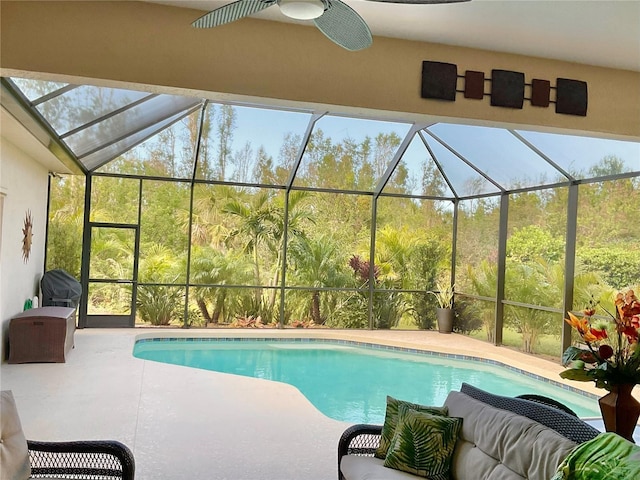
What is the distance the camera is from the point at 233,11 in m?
2.73

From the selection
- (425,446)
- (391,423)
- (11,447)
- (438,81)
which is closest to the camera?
(11,447)

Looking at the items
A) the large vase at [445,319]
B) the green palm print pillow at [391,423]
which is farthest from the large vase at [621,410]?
the large vase at [445,319]

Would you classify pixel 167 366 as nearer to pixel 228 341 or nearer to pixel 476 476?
pixel 228 341

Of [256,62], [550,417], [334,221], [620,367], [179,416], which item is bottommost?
[179,416]

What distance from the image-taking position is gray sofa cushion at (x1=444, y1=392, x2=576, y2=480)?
2348mm

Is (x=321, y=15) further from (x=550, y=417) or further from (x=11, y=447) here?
(x=11, y=447)

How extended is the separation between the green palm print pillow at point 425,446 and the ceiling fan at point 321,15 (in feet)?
6.81

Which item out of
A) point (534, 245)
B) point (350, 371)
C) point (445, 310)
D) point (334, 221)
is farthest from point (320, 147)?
point (350, 371)

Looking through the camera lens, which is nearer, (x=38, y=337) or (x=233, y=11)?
(x=233, y=11)

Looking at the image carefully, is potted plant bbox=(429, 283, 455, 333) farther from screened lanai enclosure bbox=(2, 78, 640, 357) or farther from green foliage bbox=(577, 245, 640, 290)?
green foliage bbox=(577, 245, 640, 290)

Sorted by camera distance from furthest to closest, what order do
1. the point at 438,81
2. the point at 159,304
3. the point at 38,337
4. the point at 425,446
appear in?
the point at 159,304
the point at 38,337
the point at 438,81
the point at 425,446

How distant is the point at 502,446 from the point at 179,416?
3.37m

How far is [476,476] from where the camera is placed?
2.70 m

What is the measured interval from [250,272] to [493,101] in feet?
23.9
